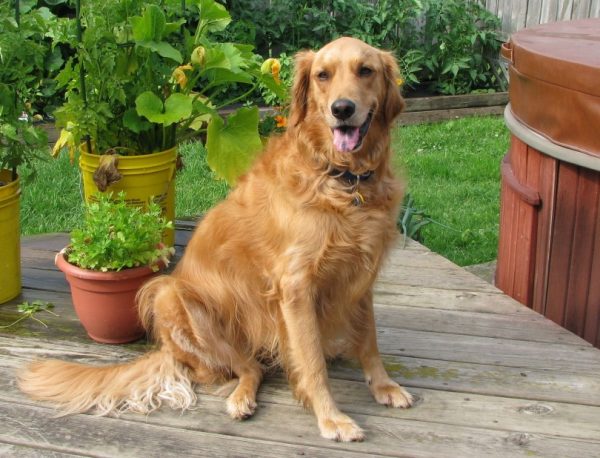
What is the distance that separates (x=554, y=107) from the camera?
338cm

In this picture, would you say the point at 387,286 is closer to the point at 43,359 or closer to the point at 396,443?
the point at 396,443

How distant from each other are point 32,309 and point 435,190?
11.8ft

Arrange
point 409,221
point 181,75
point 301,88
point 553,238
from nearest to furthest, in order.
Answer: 1. point 301,88
2. point 553,238
3. point 181,75
4. point 409,221

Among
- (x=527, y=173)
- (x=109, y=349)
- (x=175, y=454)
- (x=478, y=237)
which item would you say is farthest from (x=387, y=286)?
(x=478, y=237)

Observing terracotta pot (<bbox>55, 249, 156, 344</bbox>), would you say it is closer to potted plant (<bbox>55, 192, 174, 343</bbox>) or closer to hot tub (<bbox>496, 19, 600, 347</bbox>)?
potted plant (<bbox>55, 192, 174, 343</bbox>)

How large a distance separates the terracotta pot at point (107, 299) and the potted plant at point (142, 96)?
625 mm

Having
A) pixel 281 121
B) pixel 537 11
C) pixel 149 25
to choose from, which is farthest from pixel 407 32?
pixel 149 25

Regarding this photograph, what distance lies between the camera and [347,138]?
257cm

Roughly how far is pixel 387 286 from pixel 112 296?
132 centimetres

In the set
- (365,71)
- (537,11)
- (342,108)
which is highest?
(537,11)

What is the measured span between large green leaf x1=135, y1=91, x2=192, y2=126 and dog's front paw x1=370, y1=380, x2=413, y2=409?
1498mm

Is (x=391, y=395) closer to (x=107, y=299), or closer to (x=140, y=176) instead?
(x=107, y=299)

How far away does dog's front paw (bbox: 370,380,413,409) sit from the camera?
2787 mm

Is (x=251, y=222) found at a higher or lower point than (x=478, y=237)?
higher
